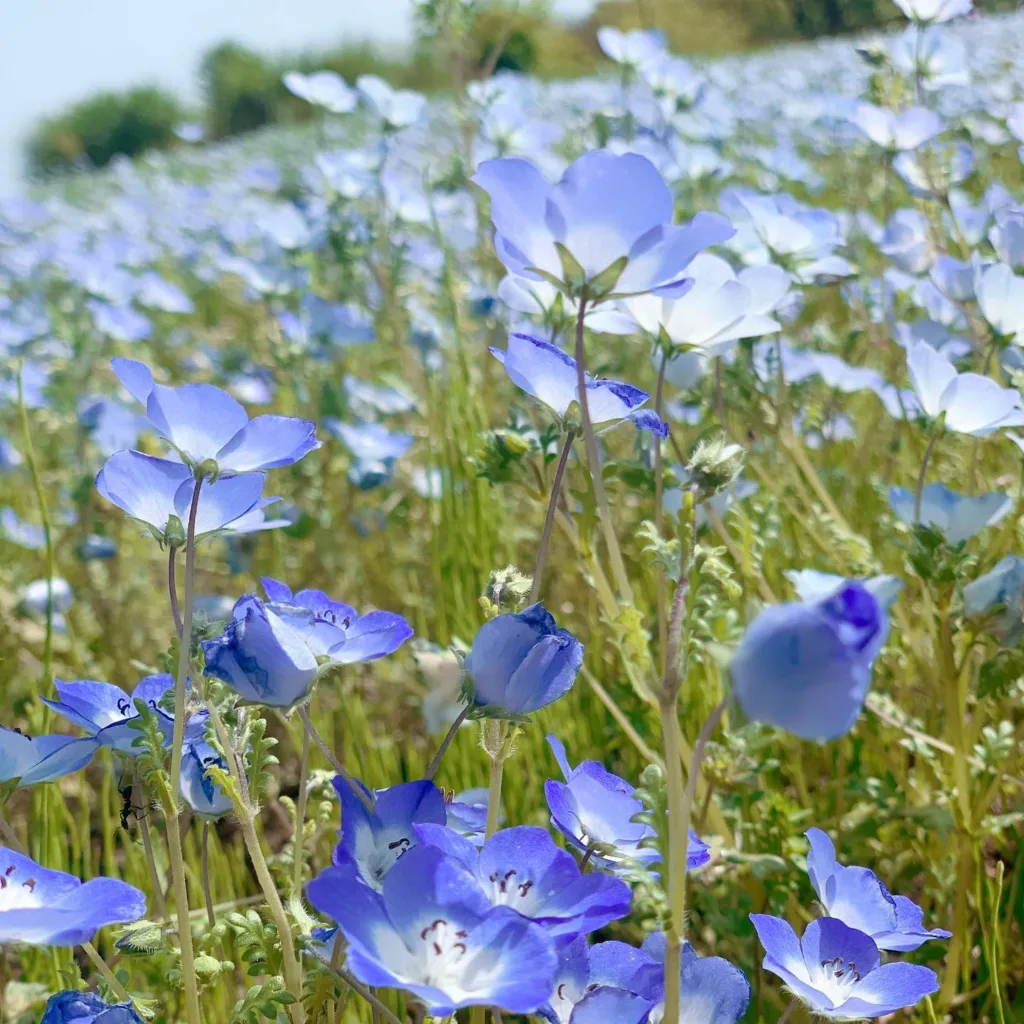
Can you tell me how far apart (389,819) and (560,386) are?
0.99ft

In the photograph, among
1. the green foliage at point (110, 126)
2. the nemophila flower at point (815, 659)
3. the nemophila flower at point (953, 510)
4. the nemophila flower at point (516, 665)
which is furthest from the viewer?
the green foliage at point (110, 126)

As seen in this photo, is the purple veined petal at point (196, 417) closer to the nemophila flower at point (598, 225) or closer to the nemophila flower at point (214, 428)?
the nemophila flower at point (214, 428)

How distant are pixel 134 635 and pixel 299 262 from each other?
82 cm

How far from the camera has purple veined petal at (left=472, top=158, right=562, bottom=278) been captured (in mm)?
644

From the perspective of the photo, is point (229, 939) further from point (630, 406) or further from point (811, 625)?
point (811, 625)

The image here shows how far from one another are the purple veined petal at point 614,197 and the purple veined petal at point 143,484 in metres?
0.28

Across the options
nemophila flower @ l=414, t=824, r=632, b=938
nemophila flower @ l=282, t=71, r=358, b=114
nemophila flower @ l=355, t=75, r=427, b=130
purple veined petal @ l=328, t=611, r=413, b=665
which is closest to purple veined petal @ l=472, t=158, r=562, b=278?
purple veined petal @ l=328, t=611, r=413, b=665

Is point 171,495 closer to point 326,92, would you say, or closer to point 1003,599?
point 1003,599

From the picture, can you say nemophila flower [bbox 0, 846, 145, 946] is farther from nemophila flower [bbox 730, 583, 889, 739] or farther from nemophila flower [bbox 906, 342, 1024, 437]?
nemophila flower [bbox 906, 342, 1024, 437]

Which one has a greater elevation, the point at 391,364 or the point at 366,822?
the point at 366,822

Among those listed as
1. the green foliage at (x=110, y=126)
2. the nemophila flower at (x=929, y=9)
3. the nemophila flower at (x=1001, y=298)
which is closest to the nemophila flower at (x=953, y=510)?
the nemophila flower at (x=1001, y=298)

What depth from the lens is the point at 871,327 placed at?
200cm

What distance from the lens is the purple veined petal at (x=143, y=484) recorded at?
64cm

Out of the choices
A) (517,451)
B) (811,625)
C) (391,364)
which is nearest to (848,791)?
(517,451)
